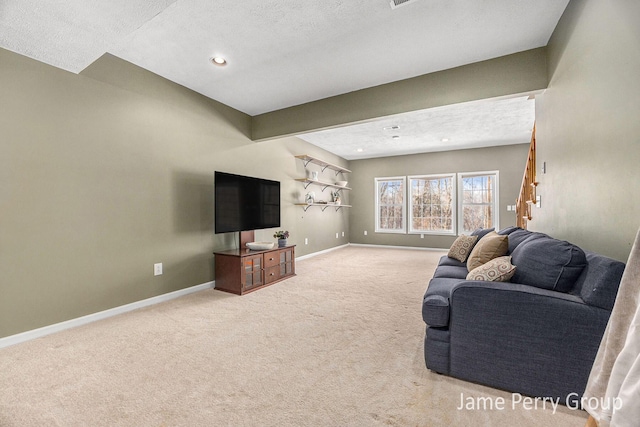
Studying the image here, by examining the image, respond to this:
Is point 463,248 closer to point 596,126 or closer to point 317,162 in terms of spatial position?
point 596,126

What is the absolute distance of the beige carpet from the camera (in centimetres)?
139

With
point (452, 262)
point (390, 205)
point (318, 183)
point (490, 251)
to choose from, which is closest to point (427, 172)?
point (390, 205)

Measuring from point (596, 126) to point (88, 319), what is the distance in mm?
4254

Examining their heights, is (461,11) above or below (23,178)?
above

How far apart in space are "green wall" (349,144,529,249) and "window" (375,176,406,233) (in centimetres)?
14

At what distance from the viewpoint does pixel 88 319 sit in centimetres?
256

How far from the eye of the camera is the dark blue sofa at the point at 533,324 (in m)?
1.37

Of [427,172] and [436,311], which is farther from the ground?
[427,172]

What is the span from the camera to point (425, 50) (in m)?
2.64

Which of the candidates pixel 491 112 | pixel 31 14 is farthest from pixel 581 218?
pixel 31 14

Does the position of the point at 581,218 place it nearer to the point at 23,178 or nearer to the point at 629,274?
the point at 629,274

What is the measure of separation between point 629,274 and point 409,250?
642 cm

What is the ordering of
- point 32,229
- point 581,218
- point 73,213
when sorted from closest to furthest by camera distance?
1. point 581,218
2. point 32,229
3. point 73,213

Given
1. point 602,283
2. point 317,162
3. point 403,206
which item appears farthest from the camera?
point 403,206
